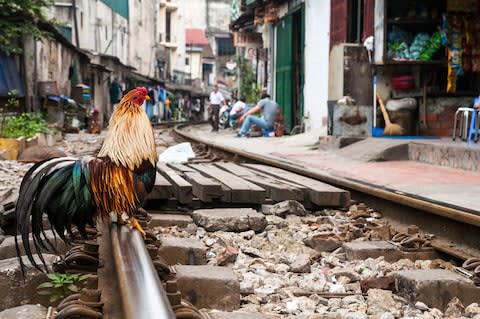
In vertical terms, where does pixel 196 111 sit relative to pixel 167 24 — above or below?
below

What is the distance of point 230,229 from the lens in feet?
15.8

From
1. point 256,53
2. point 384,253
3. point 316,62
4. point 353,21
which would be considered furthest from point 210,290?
point 256,53

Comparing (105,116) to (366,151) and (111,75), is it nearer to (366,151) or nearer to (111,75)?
(111,75)

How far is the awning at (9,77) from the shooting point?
16.4m

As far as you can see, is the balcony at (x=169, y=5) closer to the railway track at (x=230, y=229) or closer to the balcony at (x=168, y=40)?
the balcony at (x=168, y=40)

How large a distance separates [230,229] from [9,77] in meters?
13.6

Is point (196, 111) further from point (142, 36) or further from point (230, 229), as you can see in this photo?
point (230, 229)

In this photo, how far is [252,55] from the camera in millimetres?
26938

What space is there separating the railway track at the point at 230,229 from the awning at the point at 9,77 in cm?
1027

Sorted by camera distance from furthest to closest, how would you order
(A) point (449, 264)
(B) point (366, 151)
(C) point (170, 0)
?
(C) point (170, 0), (B) point (366, 151), (A) point (449, 264)

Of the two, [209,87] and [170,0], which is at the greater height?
[170,0]

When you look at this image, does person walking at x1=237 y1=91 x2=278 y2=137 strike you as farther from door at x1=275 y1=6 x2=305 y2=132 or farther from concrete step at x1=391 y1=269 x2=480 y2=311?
concrete step at x1=391 y1=269 x2=480 y2=311

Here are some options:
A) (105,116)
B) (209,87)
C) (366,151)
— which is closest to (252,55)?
(105,116)

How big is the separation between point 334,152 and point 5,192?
20.3ft
